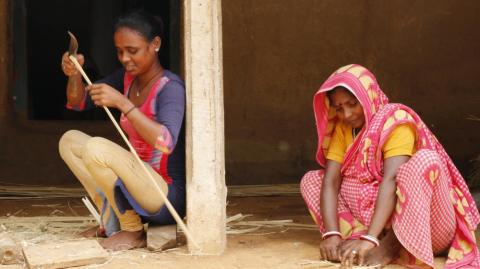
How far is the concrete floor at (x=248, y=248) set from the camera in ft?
12.4

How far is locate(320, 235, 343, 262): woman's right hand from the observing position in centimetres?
375

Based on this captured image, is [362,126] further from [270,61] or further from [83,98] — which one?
[270,61]

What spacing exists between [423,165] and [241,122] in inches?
123

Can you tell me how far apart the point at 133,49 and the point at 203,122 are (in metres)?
0.48

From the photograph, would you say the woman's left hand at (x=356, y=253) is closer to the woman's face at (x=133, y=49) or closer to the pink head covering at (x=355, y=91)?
the pink head covering at (x=355, y=91)

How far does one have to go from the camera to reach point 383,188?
3.68m

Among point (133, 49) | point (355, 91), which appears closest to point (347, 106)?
point (355, 91)

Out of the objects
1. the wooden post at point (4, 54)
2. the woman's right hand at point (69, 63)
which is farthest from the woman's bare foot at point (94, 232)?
the wooden post at point (4, 54)

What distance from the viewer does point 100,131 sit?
259 inches

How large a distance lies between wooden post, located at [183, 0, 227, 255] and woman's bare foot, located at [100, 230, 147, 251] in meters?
0.33

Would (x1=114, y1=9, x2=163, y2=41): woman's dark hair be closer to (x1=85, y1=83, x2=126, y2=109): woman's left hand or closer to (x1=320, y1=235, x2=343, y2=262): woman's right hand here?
(x1=85, y1=83, x2=126, y2=109): woman's left hand

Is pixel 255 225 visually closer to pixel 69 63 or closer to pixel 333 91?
pixel 333 91

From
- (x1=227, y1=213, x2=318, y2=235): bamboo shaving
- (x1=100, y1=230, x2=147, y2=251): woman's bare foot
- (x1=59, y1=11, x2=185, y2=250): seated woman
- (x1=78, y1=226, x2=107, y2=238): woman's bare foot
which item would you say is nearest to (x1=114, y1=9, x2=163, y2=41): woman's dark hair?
(x1=59, y1=11, x2=185, y2=250): seated woman

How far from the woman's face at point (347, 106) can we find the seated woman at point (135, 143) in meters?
0.73
